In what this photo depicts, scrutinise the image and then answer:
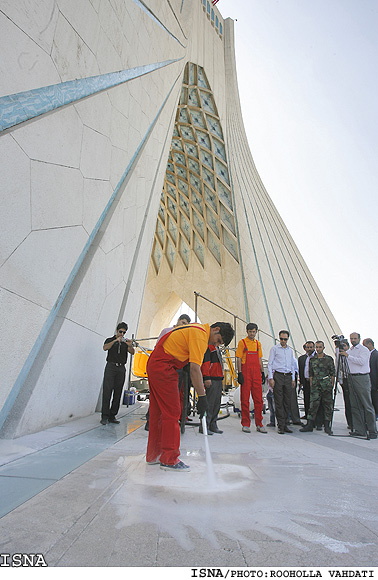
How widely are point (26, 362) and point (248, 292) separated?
10087 mm

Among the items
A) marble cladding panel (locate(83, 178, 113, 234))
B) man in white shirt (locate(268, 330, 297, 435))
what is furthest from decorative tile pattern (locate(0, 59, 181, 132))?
man in white shirt (locate(268, 330, 297, 435))

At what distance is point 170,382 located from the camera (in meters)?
2.19

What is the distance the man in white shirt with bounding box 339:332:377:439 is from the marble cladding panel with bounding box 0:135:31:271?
326cm

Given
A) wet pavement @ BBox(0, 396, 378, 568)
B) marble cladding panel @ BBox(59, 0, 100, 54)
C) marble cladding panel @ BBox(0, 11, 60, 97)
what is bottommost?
wet pavement @ BBox(0, 396, 378, 568)

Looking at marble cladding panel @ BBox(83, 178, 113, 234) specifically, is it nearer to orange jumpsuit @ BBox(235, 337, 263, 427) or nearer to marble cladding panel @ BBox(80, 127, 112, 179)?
marble cladding panel @ BBox(80, 127, 112, 179)

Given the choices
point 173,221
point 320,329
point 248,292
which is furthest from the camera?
Result: point 173,221

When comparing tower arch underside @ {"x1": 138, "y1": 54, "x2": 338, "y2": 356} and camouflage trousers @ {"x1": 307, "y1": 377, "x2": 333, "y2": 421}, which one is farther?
tower arch underside @ {"x1": 138, "y1": 54, "x2": 338, "y2": 356}

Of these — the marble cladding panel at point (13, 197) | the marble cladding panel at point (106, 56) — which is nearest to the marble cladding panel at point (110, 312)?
the marble cladding panel at point (13, 197)

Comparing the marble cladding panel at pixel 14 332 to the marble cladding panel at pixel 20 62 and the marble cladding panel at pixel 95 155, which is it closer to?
the marble cladding panel at pixel 20 62

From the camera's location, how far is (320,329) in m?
14.0

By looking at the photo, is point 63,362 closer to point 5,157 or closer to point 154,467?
point 154,467

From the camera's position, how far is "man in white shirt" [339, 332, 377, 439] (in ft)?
12.0

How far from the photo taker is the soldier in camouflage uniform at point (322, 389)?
3.93m

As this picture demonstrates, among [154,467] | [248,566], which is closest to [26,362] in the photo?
[154,467]
